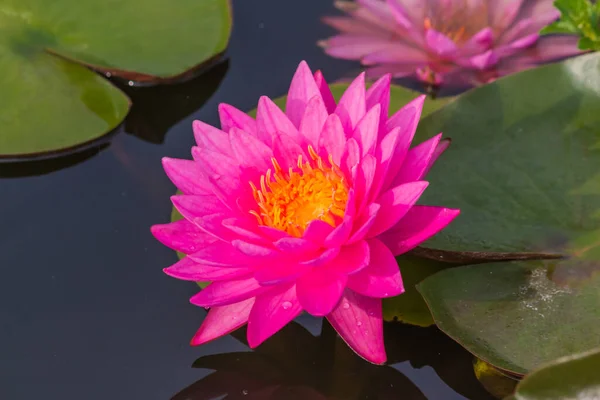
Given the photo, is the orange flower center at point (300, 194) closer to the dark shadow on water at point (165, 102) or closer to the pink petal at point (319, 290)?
the pink petal at point (319, 290)

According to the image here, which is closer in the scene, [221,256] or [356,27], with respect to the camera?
[221,256]

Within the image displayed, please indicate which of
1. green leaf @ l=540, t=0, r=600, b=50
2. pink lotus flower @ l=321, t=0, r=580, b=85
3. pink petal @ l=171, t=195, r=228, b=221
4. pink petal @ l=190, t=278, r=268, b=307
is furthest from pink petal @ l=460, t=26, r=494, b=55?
pink petal @ l=190, t=278, r=268, b=307

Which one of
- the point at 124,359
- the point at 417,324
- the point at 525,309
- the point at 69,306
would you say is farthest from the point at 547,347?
the point at 69,306

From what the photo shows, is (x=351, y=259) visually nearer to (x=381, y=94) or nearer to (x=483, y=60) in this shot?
(x=381, y=94)

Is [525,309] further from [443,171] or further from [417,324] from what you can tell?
[443,171]

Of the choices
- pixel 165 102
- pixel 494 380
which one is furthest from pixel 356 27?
pixel 494 380

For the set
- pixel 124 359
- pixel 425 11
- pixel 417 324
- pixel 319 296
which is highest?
pixel 425 11

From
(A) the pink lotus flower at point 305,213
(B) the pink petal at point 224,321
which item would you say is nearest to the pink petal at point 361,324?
(A) the pink lotus flower at point 305,213
